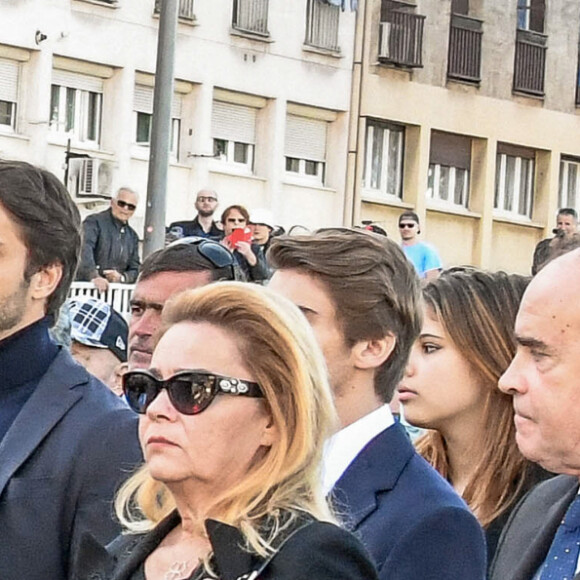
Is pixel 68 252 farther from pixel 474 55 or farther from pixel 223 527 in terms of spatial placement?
pixel 474 55

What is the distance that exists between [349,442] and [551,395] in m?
0.67

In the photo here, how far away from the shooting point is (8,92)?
26.6 metres

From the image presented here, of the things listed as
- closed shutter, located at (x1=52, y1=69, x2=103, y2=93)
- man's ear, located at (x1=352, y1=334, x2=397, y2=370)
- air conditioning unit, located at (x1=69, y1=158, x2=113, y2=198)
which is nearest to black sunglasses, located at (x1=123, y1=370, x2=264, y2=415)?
man's ear, located at (x1=352, y1=334, x2=397, y2=370)

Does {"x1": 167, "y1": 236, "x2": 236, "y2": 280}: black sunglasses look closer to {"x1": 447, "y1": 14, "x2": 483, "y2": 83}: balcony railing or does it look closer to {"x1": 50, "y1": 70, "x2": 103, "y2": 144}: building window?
{"x1": 50, "y1": 70, "x2": 103, "y2": 144}: building window

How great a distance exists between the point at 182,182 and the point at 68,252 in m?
24.5

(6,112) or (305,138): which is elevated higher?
(305,138)

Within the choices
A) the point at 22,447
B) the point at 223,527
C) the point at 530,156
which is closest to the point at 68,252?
the point at 22,447

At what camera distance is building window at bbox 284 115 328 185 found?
104ft

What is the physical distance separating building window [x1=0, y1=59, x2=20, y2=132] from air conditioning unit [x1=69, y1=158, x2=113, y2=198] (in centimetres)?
116

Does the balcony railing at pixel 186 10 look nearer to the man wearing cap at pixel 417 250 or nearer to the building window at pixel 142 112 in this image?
the building window at pixel 142 112

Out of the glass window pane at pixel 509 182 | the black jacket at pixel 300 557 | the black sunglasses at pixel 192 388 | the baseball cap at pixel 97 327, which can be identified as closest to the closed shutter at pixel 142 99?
the glass window pane at pixel 509 182

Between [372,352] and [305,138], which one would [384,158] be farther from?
[372,352]

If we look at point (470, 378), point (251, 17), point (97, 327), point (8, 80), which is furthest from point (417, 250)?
point (470, 378)

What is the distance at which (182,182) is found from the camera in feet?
95.1
